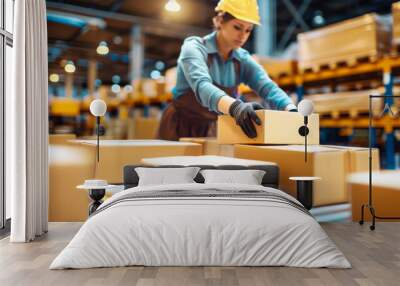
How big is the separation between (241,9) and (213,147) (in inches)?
62.6

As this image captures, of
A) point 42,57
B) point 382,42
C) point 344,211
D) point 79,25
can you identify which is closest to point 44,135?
point 42,57

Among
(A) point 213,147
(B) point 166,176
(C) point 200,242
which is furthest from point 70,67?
(C) point 200,242

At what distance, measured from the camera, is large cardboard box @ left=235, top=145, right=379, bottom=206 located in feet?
16.8

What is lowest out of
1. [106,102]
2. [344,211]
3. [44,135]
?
[344,211]

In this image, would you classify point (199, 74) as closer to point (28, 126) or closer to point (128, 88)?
point (128, 88)

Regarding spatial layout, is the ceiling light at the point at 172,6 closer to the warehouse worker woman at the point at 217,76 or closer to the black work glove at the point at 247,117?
the warehouse worker woman at the point at 217,76

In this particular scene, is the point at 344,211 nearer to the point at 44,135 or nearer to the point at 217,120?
the point at 217,120

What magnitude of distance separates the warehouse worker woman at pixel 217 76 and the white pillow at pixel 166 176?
0.66 metres

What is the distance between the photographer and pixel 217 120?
17.5 ft

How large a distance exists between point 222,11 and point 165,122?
1.43 metres

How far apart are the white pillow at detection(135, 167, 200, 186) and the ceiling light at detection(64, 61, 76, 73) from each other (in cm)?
146

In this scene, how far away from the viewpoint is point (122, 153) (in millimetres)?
5332

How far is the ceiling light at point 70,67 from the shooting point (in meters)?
5.38

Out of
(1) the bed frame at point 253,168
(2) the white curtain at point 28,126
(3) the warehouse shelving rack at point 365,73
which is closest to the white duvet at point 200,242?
(2) the white curtain at point 28,126
